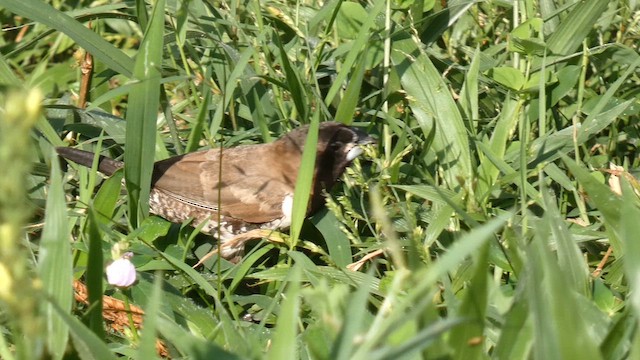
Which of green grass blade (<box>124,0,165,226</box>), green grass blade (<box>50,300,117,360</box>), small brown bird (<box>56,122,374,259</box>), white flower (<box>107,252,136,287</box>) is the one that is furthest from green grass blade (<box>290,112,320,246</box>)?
green grass blade (<box>50,300,117,360</box>)

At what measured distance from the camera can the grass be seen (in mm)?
2172

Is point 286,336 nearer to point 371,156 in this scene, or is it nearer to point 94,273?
point 94,273

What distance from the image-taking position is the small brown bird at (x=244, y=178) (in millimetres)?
3934

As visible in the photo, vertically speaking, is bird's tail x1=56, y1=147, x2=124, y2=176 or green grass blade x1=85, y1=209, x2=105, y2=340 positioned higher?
green grass blade x1=85, y1=209, x2=105, y2=340

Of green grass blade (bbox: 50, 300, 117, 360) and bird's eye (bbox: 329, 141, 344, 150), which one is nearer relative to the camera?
green grass blade (bbox: 50, 300, 117, 360)

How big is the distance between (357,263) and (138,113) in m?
0.94

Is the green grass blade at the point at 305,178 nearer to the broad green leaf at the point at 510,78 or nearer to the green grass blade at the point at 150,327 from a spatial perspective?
the broad green leaf at the point at 510,78

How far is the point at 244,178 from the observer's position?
4348 mm

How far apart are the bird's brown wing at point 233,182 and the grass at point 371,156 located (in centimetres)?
10

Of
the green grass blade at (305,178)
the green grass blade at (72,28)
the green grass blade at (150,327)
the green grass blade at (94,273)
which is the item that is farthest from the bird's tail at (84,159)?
the green grass blade at (150,327)

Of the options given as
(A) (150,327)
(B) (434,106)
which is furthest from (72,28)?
(A) (150,327)

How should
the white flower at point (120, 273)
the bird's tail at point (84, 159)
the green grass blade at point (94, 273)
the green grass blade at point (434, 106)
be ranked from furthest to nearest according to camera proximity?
the bird's tail at point (84, 159), the green grass blade at point (434, 106), the white flower at point (120, 273), the green grass blade at point (94, 273)

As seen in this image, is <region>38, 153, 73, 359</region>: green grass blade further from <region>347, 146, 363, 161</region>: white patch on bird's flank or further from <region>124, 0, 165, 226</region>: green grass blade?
<region>347, 146, 363, 161</region>: white patch on bird's flank

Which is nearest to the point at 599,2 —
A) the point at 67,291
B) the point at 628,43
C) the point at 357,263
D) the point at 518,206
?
the point at 628,43
